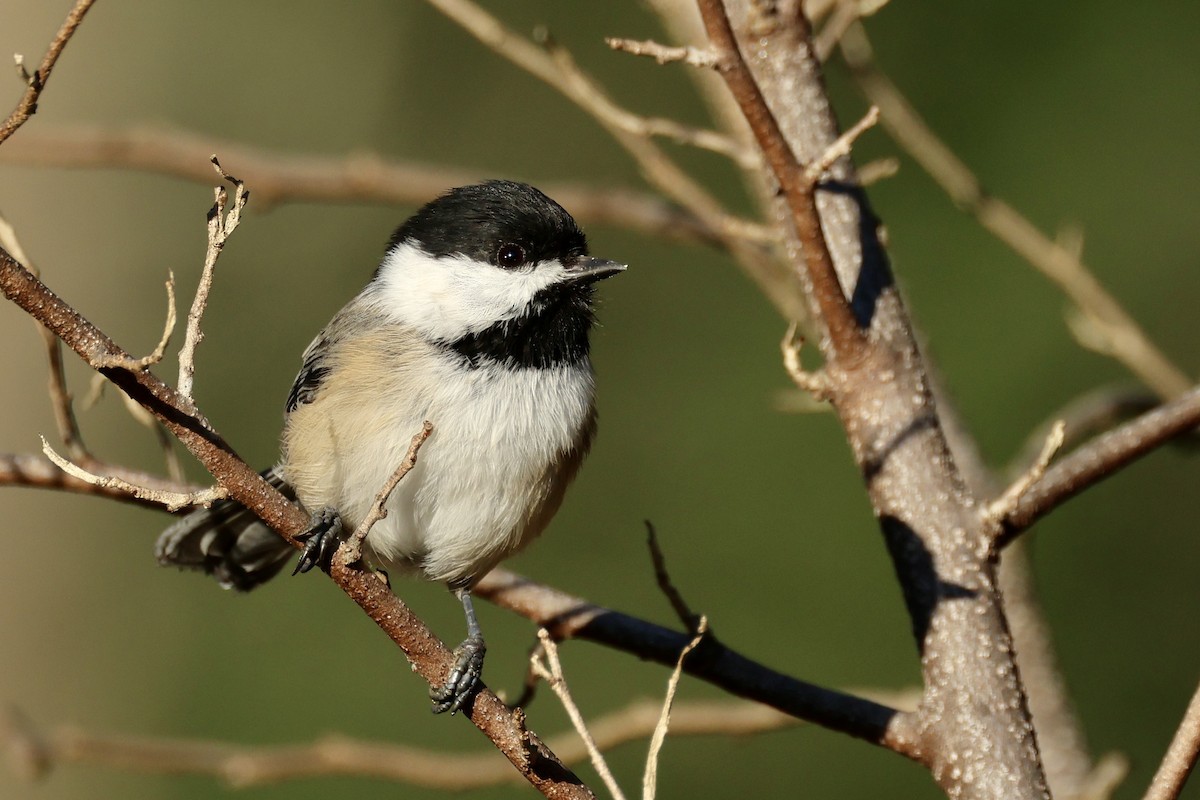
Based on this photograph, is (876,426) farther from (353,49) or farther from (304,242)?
(353,49)

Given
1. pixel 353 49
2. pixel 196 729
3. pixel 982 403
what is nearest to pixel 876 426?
pixel 982 403

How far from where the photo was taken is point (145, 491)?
147 cm

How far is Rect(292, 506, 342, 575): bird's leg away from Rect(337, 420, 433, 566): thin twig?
39 millimetres

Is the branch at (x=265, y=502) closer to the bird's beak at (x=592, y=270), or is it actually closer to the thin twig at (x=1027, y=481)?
the thin twig at (x=1027, y=481)

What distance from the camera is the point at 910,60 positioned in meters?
5.65

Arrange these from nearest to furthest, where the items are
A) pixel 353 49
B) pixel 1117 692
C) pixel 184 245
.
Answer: pixel 1117 692 < pixel 184 245 < pixel 353 49

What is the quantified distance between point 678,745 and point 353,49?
4.09 m

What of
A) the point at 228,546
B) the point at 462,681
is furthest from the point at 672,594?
the point at 228,546

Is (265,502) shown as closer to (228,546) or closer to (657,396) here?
(228,546)

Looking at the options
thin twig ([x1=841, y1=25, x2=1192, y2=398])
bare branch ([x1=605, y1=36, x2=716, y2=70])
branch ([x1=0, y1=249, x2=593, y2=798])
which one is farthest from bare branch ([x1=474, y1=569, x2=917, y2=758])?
thin twig ([x1=841, y1=25, x2=1192, y2=398])

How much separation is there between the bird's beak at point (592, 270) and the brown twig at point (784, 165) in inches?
27.8

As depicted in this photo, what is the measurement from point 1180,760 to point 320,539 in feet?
4.19

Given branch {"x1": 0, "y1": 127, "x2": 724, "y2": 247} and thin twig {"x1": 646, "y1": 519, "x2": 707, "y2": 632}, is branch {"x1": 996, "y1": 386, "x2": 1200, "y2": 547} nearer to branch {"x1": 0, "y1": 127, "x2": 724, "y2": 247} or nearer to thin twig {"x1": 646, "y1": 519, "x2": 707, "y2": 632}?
thin twig {"x1": 646, "y1": 519, "x2": 707, "y2": 632}

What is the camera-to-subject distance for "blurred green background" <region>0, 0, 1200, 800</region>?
193 inches
